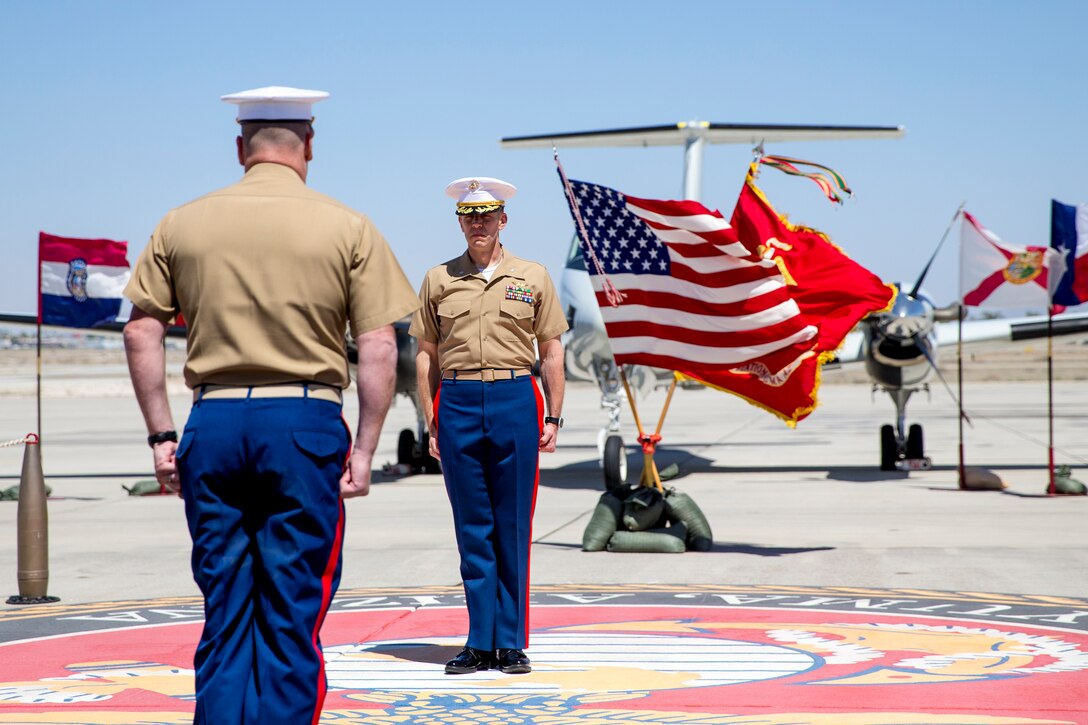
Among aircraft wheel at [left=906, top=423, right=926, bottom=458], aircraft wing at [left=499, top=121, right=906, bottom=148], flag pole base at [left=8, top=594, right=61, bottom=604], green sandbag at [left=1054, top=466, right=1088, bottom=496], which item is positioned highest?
aircraft wing at [left=499, top=121, right=906, bottom=148]

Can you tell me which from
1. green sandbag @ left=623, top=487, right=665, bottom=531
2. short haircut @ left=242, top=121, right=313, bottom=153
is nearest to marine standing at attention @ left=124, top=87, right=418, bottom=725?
short haircut @ left=242, top=121, right=313, bottom=153

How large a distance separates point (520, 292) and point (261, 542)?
268 centimetres

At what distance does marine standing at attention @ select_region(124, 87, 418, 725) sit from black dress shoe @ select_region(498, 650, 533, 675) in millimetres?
2149

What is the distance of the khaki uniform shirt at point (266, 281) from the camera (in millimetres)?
3756

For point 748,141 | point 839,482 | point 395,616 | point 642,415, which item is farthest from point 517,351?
point 642,415

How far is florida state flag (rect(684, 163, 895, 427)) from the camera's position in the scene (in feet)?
32.8

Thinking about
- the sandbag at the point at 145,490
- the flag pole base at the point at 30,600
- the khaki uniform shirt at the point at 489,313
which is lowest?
the sandbag at the point at 145,490

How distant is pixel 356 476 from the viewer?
3.84 metres

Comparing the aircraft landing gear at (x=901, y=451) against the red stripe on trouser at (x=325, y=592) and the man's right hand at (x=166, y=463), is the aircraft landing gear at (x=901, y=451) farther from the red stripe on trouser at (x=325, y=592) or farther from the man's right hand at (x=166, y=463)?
the man's right hand at (x=166, y=463)

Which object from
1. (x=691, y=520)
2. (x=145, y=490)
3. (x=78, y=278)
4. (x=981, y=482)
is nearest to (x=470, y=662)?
(x=691, y=520)

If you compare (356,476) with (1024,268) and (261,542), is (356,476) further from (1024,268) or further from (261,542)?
(1024,268)

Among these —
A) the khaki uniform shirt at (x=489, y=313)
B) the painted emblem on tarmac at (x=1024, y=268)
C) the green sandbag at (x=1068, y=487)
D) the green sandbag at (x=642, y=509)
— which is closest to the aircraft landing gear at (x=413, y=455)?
the painted emblem on tarmac at (x=1024, y=268)

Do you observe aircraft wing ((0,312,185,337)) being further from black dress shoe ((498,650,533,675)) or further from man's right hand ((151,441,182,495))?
man's right hand ((151,441,182,495))

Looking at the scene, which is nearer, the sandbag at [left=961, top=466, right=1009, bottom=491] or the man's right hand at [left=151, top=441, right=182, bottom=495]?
the man's right hand at [left=151, top=441, right=182, bottom=495]
